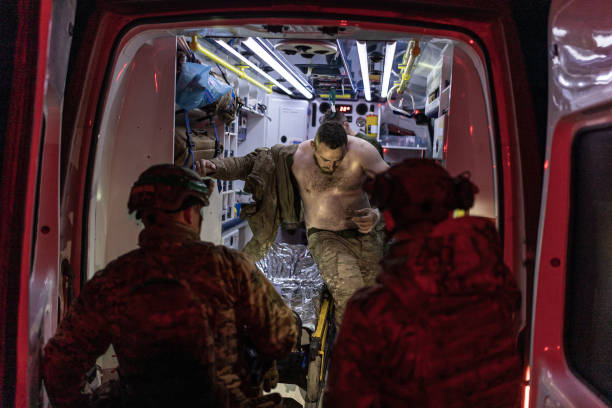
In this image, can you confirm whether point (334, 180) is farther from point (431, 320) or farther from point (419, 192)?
point (431, 320)

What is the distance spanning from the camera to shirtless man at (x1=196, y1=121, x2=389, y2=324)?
4.28m

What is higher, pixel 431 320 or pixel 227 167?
pixel 227 167

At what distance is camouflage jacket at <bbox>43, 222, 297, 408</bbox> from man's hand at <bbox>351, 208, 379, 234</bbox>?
255 cm

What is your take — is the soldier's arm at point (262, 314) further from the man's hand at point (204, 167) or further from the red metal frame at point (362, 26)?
the man's hand at point (204, 167)

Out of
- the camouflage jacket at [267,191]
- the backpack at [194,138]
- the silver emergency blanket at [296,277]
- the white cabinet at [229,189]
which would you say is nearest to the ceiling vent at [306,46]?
the backpack at [194,138]

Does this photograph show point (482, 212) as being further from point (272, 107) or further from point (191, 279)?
point (272, 107)

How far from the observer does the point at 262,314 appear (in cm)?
188

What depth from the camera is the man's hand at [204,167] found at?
13.3 feet

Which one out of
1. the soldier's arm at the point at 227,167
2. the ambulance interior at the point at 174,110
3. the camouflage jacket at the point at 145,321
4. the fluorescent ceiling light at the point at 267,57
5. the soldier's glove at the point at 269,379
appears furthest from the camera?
the soldier's arm at the point at 227,167

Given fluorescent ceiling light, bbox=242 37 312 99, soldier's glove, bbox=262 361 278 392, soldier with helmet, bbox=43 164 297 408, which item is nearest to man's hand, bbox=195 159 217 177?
fluorescent ceiling light, bbox=242 37 312 99

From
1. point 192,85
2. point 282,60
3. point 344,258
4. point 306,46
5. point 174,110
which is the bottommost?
point 344,258

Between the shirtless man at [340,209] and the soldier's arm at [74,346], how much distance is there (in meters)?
2.53

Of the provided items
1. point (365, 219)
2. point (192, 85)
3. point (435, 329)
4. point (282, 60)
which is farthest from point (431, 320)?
point (282, 60)

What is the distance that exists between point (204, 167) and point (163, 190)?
7.90ft
